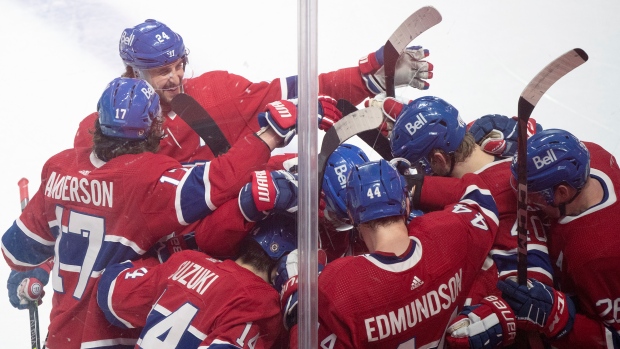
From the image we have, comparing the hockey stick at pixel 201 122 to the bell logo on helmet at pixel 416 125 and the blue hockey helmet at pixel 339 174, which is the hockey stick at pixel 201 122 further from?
the bell logo on helmet at pixel 416 125

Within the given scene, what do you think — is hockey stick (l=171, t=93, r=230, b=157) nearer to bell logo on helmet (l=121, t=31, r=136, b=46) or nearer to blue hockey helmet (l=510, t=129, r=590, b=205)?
bell logo on helmet (l=121, t=31, r=136, b=46)

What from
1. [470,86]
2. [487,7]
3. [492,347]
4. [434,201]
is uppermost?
[487,7]

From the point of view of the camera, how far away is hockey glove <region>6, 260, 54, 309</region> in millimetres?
1809

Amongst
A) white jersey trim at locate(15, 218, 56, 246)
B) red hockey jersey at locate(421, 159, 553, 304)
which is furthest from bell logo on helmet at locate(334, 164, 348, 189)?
white jersey trim at locate(15, 218, 56, 246)

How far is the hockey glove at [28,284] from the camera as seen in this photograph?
1809mm

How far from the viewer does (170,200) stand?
5.55 ft

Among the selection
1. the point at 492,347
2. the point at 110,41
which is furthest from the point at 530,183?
the point at 110,41

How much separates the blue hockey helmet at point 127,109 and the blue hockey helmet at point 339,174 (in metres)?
0.46

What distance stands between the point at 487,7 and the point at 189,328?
1.19 meters

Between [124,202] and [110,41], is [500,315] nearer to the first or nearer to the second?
[124,202]

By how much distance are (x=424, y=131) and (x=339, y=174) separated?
244 millimetres

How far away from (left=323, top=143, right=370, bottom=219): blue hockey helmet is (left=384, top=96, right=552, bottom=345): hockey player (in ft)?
0.35

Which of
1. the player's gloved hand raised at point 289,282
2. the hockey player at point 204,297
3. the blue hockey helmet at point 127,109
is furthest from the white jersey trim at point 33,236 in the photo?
the player's gloved hand raised at point 289,282

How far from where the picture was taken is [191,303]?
5.41ft
